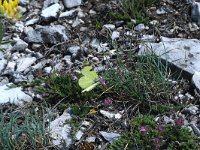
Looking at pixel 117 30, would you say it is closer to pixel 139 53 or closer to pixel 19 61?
pixel 139 53

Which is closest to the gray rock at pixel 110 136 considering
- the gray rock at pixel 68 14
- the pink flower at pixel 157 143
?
the pink flower at pixel 157 143

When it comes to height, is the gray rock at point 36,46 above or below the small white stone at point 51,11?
below

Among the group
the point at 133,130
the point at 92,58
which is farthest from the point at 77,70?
the point at 133,130

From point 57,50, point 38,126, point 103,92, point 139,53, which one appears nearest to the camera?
point 38,126

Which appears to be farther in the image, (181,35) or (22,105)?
(181,35)

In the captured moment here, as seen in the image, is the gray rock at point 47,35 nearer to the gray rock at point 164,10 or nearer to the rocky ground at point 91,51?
the rocky ground at point 91,51

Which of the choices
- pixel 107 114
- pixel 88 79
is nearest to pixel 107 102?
pixel 107 114
